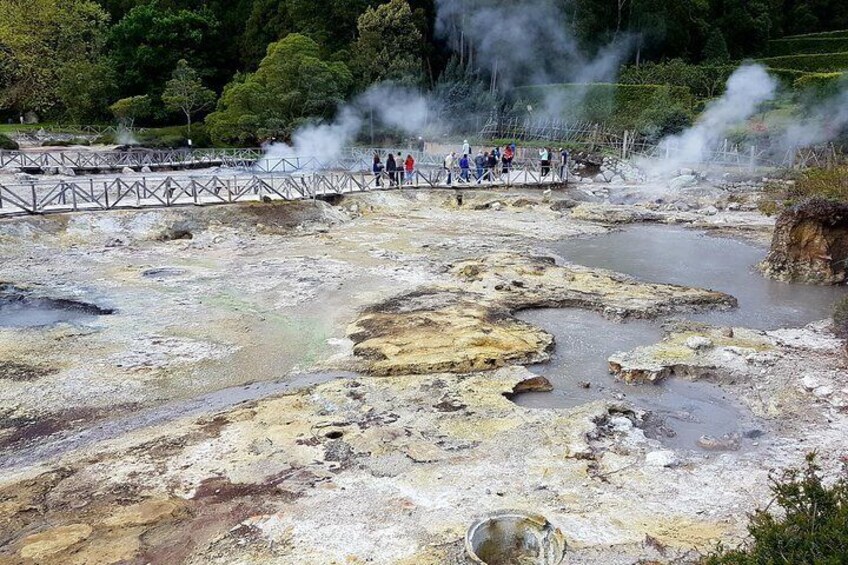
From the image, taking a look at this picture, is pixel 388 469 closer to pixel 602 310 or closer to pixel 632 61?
pixel 602 310

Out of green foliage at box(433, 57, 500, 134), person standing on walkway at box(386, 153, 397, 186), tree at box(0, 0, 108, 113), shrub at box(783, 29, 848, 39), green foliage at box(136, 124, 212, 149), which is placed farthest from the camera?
shrub at box(783, 29, 848, 39)

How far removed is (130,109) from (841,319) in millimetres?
35235

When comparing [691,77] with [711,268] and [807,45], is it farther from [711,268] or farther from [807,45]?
[711,268]

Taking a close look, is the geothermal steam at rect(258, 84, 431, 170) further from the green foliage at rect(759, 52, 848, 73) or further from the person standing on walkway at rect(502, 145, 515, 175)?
the green foliage at rect(759, 52, 848, 73)

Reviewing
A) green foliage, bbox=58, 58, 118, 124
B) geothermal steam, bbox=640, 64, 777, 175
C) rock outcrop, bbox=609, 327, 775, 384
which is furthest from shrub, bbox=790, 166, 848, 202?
green foliage, bbox=58, 58, 118, 124

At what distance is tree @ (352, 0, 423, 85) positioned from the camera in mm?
37781

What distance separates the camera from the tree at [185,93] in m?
35.7

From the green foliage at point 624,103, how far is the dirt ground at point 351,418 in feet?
61.8

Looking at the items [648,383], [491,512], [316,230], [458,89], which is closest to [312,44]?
[458,89]

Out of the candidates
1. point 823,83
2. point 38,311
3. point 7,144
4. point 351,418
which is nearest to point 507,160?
point 823,83

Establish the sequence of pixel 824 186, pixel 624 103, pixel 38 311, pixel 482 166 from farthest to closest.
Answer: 1. pixel 624 103
2. pixel 482 166
3. pixel 824 186
4. pixel 38 311

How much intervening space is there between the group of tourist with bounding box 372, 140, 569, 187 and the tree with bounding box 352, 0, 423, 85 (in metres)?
9.74

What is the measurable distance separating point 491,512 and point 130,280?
36.1 ft

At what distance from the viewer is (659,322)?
39.2 ft
